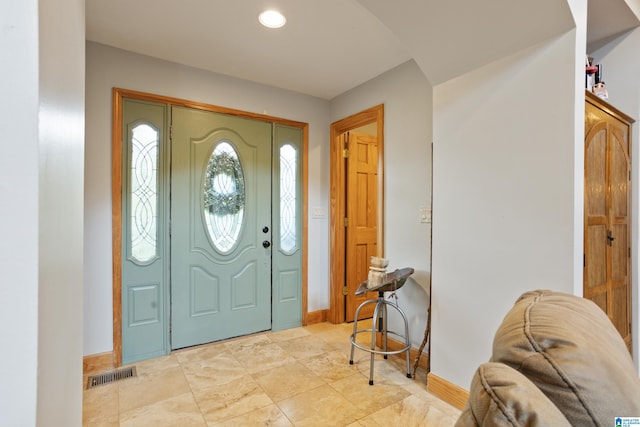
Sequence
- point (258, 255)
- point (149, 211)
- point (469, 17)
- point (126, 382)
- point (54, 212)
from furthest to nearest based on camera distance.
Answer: point (258, 255), point (149, 211), point (126, 382), point (469, 17), point (54, 212)

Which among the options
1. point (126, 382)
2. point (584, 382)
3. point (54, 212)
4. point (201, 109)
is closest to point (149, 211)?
point (201, 109)

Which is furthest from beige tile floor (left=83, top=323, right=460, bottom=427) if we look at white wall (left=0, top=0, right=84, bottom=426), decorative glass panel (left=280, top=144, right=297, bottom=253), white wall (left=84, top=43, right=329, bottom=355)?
white wall (left=0, top=0, right=84, bottom=426)

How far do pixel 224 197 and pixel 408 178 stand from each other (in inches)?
65.3

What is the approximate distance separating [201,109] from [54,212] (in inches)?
97.2

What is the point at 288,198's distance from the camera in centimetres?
320

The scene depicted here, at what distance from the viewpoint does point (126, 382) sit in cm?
214

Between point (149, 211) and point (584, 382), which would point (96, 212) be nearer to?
point (149, 211)

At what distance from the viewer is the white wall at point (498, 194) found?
144 centimetres

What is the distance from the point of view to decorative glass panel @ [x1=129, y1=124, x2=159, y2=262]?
245 cm

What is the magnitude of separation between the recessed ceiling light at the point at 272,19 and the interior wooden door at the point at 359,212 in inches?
58.2

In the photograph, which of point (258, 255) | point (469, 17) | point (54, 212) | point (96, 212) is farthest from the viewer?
point (258, 255)

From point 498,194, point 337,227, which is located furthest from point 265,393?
point 498,194

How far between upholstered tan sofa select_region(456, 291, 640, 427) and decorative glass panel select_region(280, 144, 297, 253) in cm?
263

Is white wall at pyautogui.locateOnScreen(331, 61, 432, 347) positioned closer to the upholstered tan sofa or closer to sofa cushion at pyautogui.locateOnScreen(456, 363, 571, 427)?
the upholstered tan sofa
